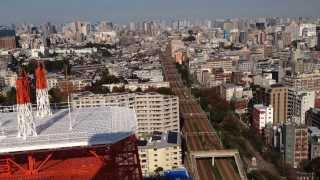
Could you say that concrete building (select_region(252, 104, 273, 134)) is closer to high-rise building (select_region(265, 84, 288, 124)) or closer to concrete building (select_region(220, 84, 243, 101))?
high-rise building (select_region(265, 84, 288, 124))

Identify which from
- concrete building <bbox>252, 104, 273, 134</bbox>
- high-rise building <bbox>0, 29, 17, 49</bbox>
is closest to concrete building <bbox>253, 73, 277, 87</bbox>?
concrete building <bbox>252, 104, 273, 134</bbox>

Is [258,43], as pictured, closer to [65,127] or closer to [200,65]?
[200,65]

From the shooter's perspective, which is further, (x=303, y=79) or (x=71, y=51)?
(x=71, y=51)

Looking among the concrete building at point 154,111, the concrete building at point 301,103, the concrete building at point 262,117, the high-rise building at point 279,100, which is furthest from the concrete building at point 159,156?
the high-rise building at point 279,100

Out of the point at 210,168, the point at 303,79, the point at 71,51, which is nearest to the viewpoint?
the point at 210,168

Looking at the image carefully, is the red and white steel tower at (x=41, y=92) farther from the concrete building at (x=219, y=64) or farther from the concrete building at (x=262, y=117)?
the concrete building at (x=219, y=64)

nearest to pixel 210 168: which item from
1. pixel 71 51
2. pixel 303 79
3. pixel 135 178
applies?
pixel 135 178

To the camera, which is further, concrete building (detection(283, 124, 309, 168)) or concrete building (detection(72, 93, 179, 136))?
concrete building (detection(72, 93, 179, 136))
